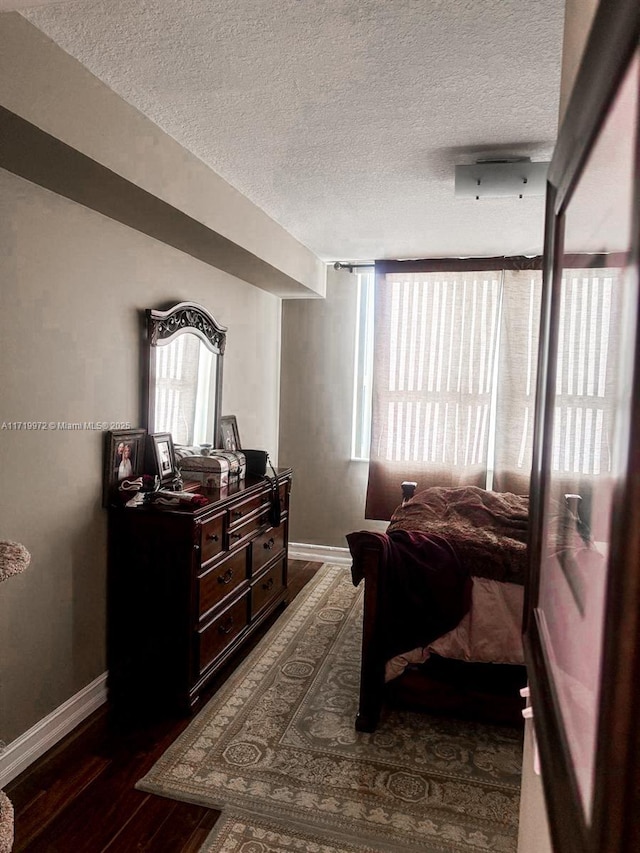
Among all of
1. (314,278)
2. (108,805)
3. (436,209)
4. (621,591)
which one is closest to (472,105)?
(436,209)

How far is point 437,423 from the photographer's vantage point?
Result: 477 cm

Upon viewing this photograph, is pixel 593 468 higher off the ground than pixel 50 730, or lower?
higher

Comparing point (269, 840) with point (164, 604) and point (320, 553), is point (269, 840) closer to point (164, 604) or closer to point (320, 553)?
point (164, 604)

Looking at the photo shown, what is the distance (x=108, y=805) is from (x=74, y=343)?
1.73 meters

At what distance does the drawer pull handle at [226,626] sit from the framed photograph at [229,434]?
3.80 feet

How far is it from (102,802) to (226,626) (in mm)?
1051

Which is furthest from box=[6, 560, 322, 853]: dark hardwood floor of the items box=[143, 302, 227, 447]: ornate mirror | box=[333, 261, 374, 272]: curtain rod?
box=[333, 261, 374, 272]: curtain rod

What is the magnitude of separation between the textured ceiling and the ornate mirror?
2.52 feet

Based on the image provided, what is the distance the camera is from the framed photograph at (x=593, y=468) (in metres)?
0.43

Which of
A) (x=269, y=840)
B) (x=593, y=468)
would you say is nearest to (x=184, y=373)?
(x=269, y=840)

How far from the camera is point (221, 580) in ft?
9.88

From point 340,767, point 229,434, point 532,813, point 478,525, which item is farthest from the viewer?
point 229,434

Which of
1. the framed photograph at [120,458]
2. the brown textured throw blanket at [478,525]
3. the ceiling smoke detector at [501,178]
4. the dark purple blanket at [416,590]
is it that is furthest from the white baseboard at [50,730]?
the ceiling smoke detector at [501,178]

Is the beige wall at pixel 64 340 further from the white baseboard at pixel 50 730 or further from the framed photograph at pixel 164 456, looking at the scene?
the framed photograph at pixel 164 456
